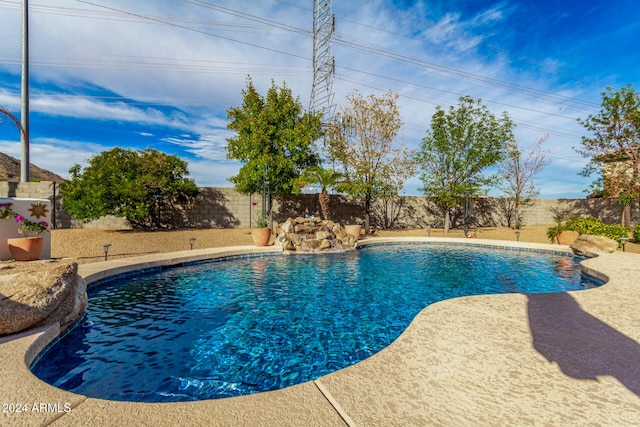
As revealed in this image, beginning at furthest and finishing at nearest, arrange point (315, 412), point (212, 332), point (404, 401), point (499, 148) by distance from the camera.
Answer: point (499, 148) → point (212, 332) → point (404, 401) → point (315, 412)

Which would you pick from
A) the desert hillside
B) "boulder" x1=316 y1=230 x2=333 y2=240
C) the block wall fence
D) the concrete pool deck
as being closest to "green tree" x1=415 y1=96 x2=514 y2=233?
the block wall fence

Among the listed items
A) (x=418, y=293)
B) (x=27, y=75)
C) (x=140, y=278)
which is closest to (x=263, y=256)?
(x=140, y=278)

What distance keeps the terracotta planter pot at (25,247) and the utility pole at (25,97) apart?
28.2 ft

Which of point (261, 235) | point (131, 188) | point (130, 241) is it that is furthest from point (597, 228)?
point (131, 188)

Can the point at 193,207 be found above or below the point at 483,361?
above

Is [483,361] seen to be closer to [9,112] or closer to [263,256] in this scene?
[263,256]

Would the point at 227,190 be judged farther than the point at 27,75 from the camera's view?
Yes

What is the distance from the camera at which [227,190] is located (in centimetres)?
1809

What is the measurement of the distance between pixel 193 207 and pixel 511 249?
1614 cm

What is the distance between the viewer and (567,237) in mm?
13828

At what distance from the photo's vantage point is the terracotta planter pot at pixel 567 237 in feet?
44.8

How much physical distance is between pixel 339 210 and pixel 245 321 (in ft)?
50.9

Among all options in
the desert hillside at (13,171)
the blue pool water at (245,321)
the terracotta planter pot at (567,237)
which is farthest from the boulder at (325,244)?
the desert hillside at (13,171)

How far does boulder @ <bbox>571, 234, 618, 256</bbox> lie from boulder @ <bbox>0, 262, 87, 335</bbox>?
49.2ft
